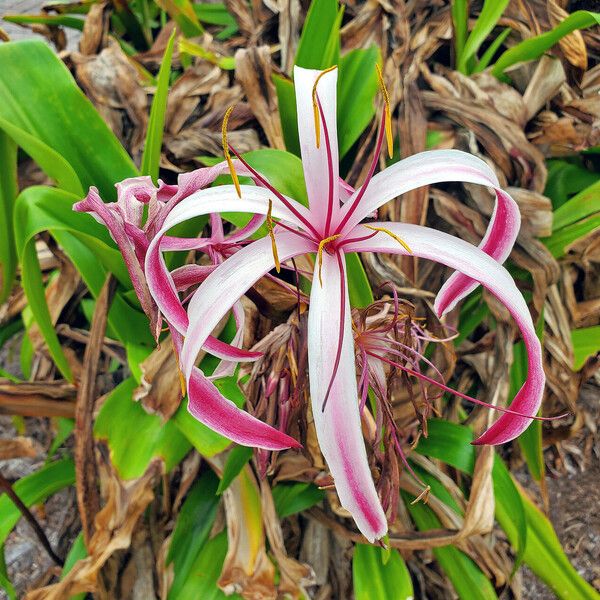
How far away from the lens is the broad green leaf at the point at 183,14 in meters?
1.20

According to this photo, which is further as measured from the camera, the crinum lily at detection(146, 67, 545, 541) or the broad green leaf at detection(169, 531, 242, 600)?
the broad green leaf at detection(169, 531, 242, 600)

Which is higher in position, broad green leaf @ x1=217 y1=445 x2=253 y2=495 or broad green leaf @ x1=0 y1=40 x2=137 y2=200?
broad green leaf @ x1=0 y1=40 x2=137 y2=200

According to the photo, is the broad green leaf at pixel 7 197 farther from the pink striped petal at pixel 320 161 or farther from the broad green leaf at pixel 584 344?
the broad green leaf at pixel 584 344

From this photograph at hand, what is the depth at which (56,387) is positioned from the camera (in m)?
0.78

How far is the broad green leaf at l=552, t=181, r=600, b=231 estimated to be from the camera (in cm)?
82

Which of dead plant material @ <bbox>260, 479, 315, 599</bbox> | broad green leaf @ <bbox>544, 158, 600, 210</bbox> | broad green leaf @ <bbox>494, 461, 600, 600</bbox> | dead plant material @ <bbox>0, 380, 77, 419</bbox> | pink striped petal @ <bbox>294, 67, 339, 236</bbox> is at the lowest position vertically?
broad green leaf @ <bbox>494, 461, 600, 600</bbox>

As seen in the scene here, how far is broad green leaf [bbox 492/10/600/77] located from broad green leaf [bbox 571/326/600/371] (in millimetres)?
429

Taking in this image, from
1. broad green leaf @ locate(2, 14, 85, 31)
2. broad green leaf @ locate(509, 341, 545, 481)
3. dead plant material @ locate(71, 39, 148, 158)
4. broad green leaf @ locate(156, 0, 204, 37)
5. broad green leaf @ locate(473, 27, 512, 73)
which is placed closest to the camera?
broad green leaf @ locate(509, 341, 545, 481)

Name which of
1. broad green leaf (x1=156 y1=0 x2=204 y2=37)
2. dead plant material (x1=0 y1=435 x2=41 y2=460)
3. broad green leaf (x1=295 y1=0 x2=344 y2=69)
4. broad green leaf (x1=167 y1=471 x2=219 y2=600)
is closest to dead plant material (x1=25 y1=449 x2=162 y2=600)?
broad green leaf (x1=167 y1=471 x2=219 y2=600)

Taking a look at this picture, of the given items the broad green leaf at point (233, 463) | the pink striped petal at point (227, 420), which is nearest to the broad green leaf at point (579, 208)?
the broad green leaf at point (233, 463)

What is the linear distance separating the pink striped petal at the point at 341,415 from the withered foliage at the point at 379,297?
0.58 ft

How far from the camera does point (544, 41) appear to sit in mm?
855

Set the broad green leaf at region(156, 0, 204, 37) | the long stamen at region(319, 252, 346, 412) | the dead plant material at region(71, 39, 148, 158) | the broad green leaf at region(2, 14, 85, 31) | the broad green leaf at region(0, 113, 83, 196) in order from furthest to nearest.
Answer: the broad green leaf at region(2, 14, 85, 31) < the broad green leaf at region(156, 0, 204, 37) < the dead plant material at region(71, 39, 148, 158) < the broad green leaf at region(0, 113, 83, 196) < the long stamen at region(319, 252, 346, 412)

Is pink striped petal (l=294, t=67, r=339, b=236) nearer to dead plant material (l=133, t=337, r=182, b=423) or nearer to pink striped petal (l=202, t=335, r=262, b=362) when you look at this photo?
pink striped petal (l=202, t=335, r=262, b=362)
